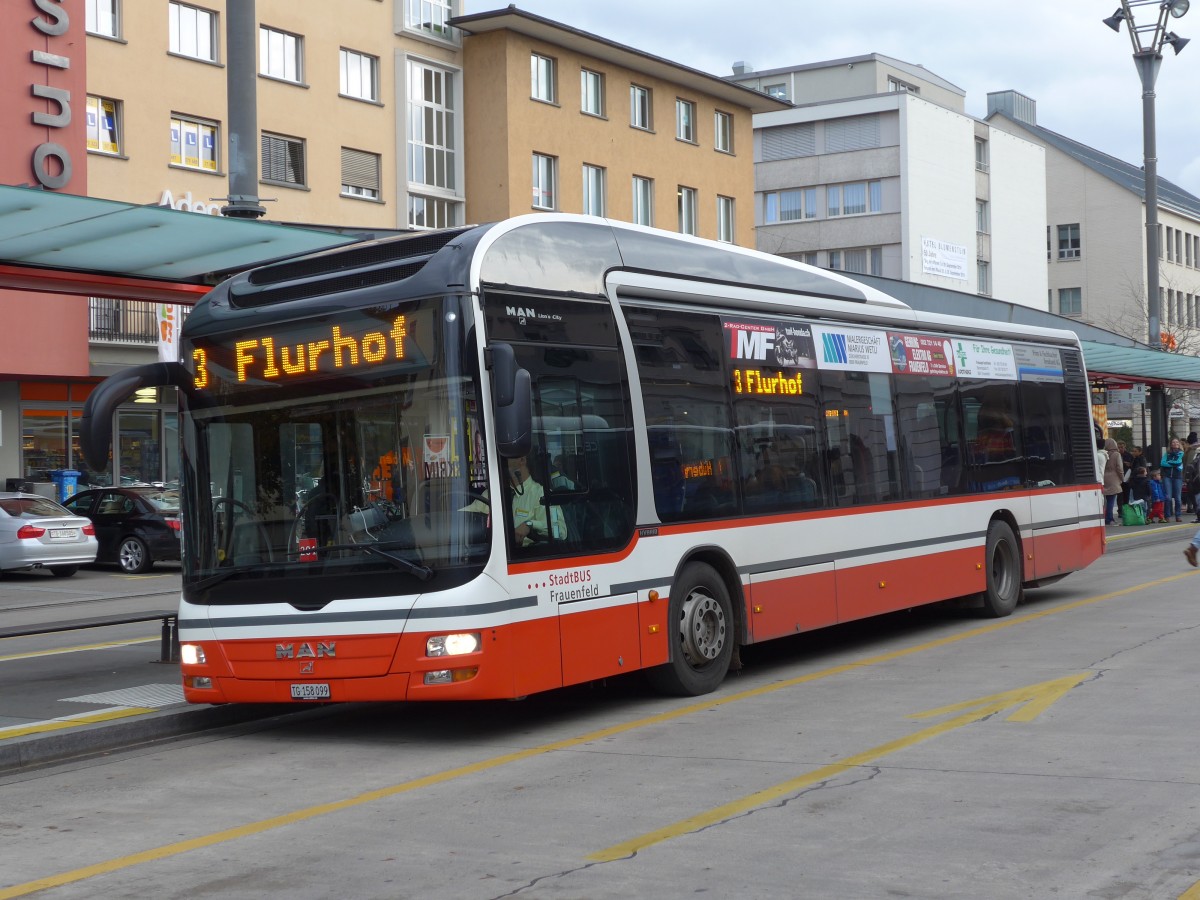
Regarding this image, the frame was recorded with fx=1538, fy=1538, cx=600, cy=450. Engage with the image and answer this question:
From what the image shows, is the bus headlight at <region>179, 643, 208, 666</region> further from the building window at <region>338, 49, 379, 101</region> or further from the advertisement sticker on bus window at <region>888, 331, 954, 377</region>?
the building window at <region>338, 49, 379, 101</region>

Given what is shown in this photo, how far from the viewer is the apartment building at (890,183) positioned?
7012 cm

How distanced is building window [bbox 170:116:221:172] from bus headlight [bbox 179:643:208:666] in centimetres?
2886

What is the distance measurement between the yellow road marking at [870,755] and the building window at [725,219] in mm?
42399

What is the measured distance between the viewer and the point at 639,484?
9938mm

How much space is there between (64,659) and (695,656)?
624 centimetres

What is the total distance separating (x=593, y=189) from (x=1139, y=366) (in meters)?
19.6

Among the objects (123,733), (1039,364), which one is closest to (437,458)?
(123,733)

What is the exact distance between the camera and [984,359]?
1550 centimetres

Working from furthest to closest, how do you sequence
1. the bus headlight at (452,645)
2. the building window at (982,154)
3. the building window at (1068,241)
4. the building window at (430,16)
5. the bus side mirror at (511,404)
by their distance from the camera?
the building window at (1068,241) < the building window at (982,154) < the building window at (430,16) < the bus headlight at (452,645) < the bus side mirror at (511,404)

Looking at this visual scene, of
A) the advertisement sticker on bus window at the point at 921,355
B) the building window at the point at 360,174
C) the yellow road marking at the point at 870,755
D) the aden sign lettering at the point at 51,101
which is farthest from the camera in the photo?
the building window at the point at 360,174

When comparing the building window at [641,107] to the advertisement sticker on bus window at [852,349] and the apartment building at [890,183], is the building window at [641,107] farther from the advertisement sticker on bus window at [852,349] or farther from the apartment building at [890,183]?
Result: the advertisement sticker on bus window at [852,349]

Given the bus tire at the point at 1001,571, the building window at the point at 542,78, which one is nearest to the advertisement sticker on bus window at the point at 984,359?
the bus tire at the point at 1001,571

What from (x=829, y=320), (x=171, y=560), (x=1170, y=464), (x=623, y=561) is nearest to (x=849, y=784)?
(x=623, y=561)

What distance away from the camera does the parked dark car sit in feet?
90.8
